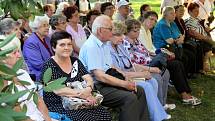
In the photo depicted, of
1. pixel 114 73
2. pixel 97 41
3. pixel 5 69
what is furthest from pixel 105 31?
pixel 5 69

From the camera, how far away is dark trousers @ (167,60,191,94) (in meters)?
6.03

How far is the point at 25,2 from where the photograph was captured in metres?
1.14

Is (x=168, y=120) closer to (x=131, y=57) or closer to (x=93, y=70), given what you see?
(x=131, y=57)

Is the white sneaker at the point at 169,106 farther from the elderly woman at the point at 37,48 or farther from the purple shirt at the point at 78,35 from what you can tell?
the elderly woman at the point at 37,48

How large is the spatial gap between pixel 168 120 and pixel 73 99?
1.83 meters

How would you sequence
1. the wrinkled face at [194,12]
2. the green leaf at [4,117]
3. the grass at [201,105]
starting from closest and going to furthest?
the green leaf at [4,117] → the grass at [201,105] → the wrinkled face at [194,12]

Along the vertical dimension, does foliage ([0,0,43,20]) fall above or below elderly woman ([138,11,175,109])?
above

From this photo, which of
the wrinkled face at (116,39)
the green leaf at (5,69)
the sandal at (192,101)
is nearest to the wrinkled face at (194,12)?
the sandal at (192,101)

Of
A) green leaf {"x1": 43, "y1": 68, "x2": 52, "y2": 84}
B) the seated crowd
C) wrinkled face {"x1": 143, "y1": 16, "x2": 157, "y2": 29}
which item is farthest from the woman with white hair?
green leaf {"x1": 43, "y1": 68, "x2": 52, "y2": 84}

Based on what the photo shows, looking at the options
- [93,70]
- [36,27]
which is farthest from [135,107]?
[36,27]

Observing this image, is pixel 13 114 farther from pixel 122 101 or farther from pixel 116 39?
pixel 116 39

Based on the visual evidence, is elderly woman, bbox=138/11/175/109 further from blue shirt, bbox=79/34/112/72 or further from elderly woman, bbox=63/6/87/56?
blue shirt, bbox=79/34/112/72

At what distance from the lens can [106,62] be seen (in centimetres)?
445

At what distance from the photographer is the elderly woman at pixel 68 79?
3773 millimetres
